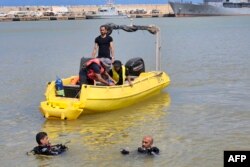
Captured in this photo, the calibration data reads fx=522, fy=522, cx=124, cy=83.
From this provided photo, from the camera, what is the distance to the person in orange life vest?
1388 cm

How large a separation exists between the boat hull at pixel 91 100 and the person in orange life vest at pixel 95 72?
0.37m

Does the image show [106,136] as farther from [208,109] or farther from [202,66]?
[202,66]

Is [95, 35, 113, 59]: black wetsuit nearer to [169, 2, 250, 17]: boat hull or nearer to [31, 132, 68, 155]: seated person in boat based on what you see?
[31, 132, 68, 155]: seated person in boat

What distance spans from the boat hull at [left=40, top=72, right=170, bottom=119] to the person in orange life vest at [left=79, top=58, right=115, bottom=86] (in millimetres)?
373

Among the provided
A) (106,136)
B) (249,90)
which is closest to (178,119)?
(106,136)

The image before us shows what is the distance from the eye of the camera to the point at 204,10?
136000 mm

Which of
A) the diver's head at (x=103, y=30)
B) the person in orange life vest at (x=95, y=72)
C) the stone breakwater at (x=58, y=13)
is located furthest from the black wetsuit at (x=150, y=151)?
the stone breakwater at (x=58, y=13)

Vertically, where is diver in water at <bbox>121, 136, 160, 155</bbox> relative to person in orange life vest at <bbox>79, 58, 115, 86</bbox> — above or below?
below

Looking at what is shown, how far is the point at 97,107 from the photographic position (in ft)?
45.2

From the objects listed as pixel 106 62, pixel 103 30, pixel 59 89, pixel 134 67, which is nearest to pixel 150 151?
pixel 59 89

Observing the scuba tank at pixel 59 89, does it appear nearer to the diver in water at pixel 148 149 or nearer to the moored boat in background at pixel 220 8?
the diver in water at pixel 148 149

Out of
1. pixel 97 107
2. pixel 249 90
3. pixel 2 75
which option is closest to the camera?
pixel 97 107

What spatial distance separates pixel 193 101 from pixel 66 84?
3948 millimetres

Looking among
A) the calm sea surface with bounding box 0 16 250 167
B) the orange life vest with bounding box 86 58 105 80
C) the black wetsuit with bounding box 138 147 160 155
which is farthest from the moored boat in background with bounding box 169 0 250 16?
the black wetsuit with bounding box 138 147 160 155
